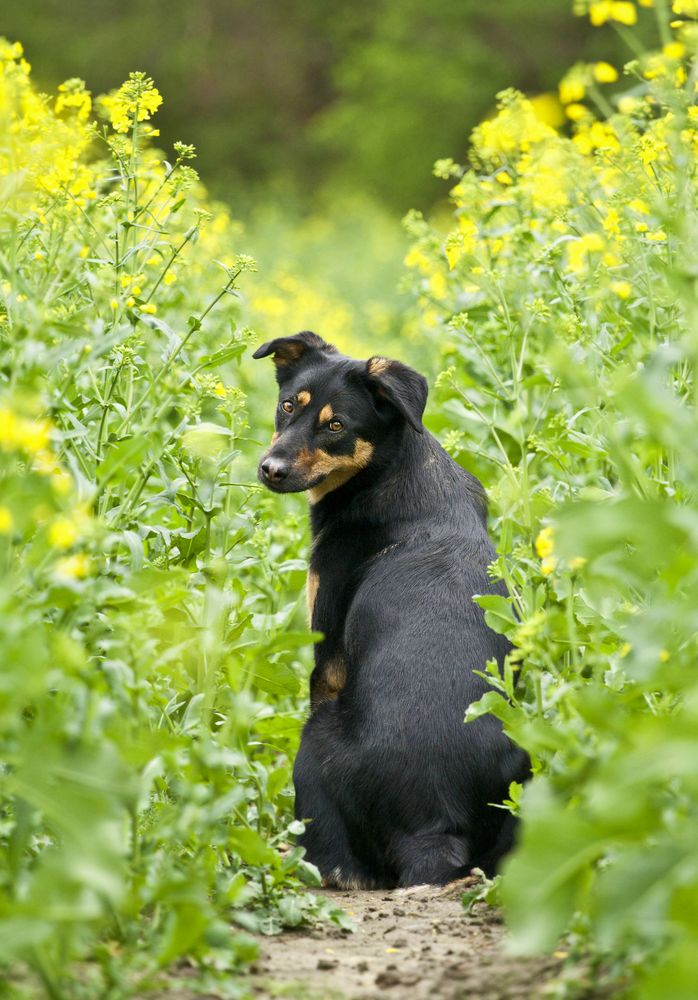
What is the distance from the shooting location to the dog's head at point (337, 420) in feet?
15.8

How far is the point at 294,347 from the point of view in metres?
5.35

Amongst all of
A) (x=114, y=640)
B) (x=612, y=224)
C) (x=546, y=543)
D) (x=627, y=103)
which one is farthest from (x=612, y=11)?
(x=114, y=640)

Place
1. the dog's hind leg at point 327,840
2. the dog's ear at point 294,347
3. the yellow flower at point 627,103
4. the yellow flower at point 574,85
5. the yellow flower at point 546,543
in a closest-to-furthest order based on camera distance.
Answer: the yellow flower at point 546,543, the yellow flower at point 574,85, the yellow flower at point 627,103, the dog's hind leg at point 327,840, the dog's ear at point 294,347

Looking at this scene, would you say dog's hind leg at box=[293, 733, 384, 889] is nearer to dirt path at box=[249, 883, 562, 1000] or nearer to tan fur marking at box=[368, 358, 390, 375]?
dirt path at box=[249, 883, 562, 1000]

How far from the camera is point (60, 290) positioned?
3.68m

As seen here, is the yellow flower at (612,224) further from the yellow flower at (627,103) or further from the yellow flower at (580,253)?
the yellow flower at (627,103)

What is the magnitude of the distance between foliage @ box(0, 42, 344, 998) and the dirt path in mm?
118

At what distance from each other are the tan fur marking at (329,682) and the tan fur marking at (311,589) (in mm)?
194

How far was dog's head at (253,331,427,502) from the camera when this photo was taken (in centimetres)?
481

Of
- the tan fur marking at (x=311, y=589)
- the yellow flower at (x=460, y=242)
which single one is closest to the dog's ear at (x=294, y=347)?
the yellow flower at (x=460, y=242)

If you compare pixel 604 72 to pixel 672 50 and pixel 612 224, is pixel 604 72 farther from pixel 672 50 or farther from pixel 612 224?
pixel 612 224

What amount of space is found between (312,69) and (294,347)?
105 feet

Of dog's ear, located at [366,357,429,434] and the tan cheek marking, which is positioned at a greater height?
dog's ear, located at [366,357,429,434]

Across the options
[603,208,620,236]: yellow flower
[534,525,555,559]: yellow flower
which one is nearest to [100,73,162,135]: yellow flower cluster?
[603,208,620,236]: yellow flower
